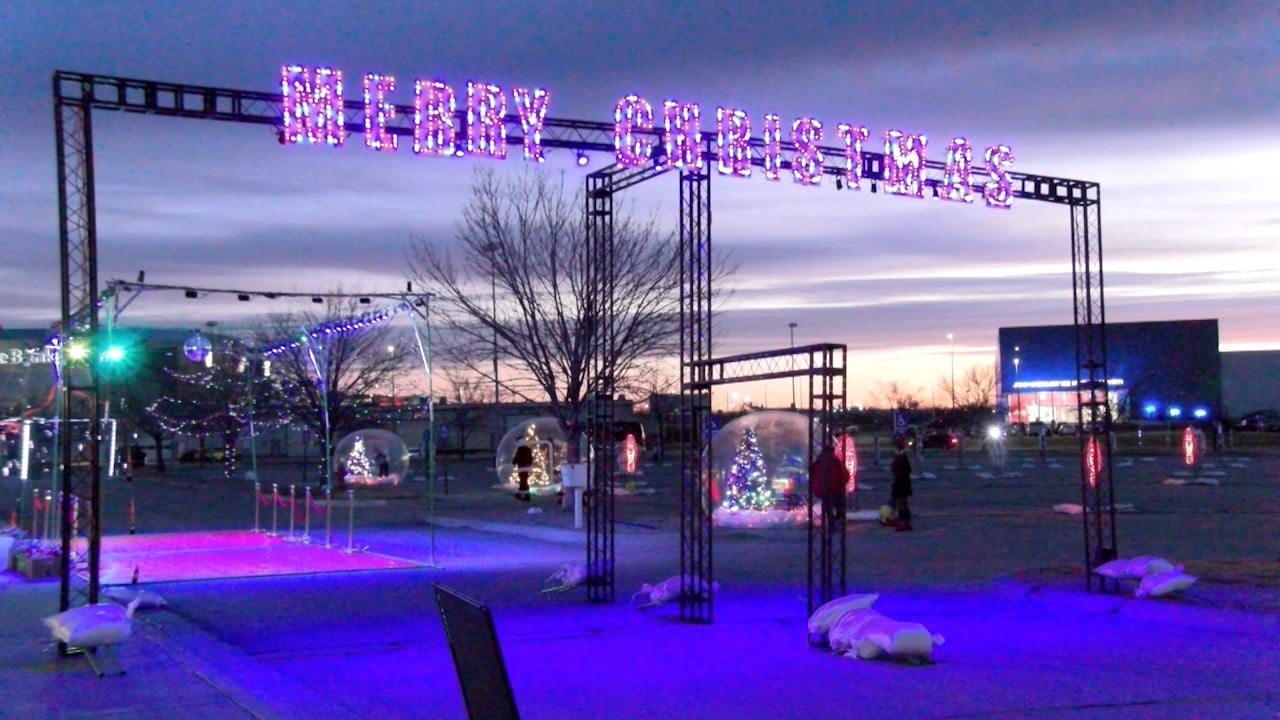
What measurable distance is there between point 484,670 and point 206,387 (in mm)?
49636

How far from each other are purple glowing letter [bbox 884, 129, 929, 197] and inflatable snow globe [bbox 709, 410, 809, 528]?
10783 millimetres

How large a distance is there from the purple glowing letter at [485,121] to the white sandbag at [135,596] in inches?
225

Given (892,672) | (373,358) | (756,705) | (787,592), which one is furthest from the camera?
(373,358)

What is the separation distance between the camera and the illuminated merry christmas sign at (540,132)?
1243 centimetres

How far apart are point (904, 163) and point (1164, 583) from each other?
5.58 metres

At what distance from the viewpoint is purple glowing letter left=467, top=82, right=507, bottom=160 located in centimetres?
1310

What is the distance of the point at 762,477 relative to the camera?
25.9 metres

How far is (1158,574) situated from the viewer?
1355 cm

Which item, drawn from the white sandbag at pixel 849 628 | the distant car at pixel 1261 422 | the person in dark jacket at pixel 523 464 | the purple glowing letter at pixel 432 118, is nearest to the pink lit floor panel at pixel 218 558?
the purple glowing letter at pixel 432 118

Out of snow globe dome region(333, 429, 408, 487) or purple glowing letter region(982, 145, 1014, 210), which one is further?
snow globe dome region(333, 429, 408, 487)

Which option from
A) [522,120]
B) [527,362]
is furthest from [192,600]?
[527,362]

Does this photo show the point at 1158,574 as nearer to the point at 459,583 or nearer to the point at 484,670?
the point at 459,583

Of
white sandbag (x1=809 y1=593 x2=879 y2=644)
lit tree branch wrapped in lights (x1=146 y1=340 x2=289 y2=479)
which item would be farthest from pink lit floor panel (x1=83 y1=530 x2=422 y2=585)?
lit tree branch wrapped in lights (x1=146 y1=340 x2=289 y2=479)

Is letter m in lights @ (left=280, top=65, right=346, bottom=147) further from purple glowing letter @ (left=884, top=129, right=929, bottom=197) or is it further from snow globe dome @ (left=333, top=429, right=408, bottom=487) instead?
snow globe dome @ (left=333, top=429, right=408, bottom=487)
